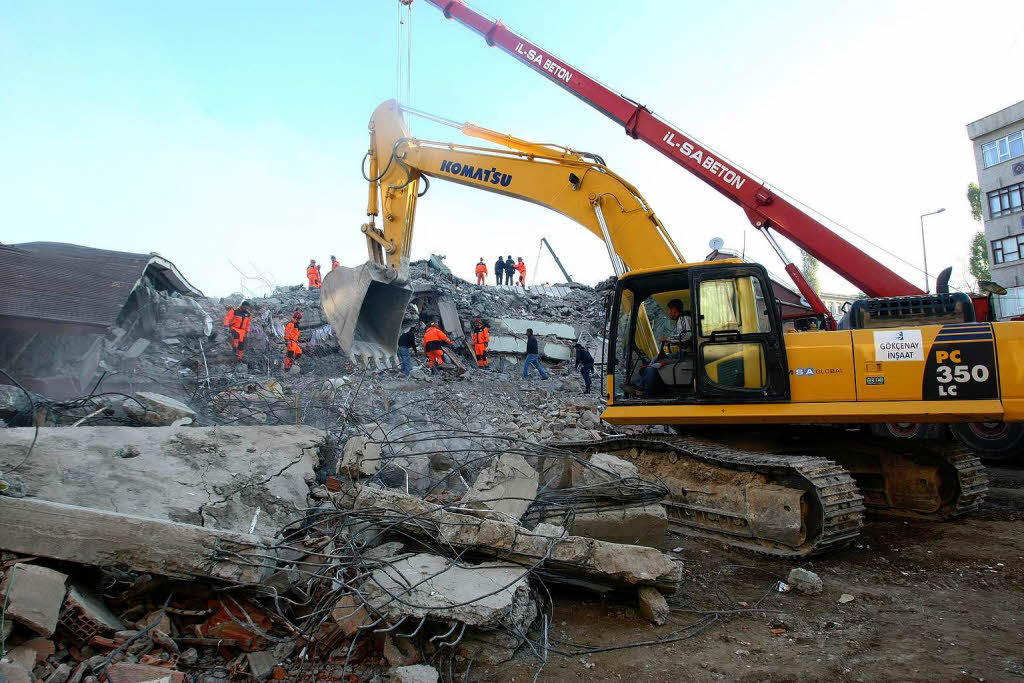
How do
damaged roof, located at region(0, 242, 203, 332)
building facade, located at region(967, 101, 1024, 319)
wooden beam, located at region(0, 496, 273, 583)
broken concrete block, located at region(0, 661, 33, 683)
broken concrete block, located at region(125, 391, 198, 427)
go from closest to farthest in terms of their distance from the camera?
broken concrete block, located at region(0, 661, 33, 683)
wooden beam, located at region(0, 496, 273, 583)
broken concrete block, located at region(125, 391, 198, 427)
damaged roof, located at region(0, 242, 203, 332)
building facade, located at region(967, 101, 1024, 319)

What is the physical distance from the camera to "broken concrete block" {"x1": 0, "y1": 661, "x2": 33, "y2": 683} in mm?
2420

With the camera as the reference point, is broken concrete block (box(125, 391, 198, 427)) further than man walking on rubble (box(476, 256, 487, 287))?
No

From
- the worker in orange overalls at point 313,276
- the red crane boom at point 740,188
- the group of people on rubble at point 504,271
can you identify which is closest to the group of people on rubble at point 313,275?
the worker in orange overalls at point 313,276

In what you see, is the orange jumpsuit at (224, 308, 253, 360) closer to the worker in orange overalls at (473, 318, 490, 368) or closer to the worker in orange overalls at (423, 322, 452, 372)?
the worker in orange overalls at (423, 322, 452, 372)

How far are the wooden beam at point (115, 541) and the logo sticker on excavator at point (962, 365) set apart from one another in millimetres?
5082

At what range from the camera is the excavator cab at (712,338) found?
532 cm

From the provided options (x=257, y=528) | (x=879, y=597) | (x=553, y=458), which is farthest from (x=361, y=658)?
(x=879, y=597)

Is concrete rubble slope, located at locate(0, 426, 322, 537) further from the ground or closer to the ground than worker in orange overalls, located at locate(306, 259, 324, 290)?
closer to the ground

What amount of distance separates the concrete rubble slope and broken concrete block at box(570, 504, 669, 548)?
1977mm

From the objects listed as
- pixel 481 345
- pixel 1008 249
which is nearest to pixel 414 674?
pixel 481 345

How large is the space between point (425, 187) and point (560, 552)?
23.1ft

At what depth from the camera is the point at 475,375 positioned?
14.7 m

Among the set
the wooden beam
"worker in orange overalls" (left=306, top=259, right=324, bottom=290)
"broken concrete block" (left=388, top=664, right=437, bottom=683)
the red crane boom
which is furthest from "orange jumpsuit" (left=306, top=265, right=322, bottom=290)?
"broken concrete block" (left=388, top=664, right=437, bottom=683)

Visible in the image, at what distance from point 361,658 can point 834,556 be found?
12.7 ft
